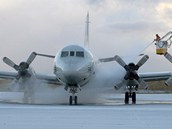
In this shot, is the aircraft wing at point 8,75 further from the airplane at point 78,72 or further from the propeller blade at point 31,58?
the propeller blade at point 31,58

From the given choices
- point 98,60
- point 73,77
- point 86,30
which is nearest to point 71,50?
point 73,77

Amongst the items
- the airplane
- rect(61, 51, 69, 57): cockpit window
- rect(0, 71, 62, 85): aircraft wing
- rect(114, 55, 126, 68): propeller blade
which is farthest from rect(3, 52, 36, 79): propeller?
rect(114, 55, 126, 68): propeller blade

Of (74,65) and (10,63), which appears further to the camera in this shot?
(10,63)

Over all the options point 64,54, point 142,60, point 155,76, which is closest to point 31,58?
point 64,54

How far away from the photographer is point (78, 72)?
26344 mm

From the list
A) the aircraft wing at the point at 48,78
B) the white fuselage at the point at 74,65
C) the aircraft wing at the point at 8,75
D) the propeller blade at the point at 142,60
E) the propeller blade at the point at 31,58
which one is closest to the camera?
the white fuselage at the point at 74,65

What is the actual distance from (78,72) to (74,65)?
0.45 meters

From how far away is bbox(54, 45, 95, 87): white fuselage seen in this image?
26.2m

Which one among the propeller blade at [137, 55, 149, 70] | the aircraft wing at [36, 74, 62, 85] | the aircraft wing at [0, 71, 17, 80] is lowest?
the aircraft wing at [36, 74, 62, 85]

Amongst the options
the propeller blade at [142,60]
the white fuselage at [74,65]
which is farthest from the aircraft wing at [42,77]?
the propeller blade at [142,60]

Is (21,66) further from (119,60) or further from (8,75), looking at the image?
(119,60)

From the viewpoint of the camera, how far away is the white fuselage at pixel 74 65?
26250 mm

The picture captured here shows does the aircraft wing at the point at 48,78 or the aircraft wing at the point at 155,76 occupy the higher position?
the aircraft wing at the point at 155,76

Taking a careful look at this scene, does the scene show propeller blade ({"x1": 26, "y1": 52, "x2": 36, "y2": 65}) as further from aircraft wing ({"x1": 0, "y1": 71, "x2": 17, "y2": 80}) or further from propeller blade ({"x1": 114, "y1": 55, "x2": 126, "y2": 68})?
propeller blade ({"x1": 114, "y1": 55, "x2": 126, "y2": 68})
